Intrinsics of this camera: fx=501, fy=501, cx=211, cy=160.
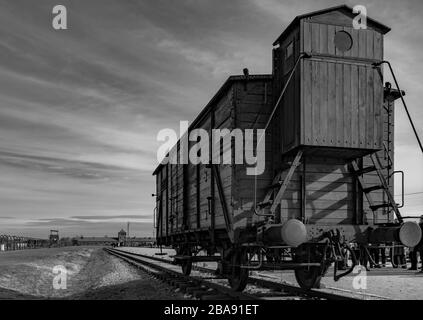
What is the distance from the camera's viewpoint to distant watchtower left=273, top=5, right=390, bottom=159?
982 cm

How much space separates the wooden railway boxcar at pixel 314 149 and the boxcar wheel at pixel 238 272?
2 centimetres

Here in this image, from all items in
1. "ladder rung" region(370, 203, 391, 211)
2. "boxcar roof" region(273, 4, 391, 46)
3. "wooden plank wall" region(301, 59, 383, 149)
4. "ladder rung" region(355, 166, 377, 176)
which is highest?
"boxcar roof" region(273, 4, 391, 46)

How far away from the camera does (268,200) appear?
33.1ft

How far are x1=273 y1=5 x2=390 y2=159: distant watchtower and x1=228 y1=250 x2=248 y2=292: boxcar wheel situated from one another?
2512 mm

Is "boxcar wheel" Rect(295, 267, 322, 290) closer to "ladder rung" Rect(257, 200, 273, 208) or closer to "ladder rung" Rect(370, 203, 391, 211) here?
"ladder rung" Rect(370, 203, 391, 211)

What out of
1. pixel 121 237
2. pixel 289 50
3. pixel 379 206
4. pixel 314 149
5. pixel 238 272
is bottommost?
pixel 121 237

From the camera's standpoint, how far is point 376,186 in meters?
10.3

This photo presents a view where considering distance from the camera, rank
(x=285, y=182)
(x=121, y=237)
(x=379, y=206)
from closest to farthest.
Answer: (x=285, y=182)
(x=379, y=206)
(x=121, y=237)

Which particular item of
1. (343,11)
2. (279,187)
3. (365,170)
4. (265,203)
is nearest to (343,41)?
(343,11)

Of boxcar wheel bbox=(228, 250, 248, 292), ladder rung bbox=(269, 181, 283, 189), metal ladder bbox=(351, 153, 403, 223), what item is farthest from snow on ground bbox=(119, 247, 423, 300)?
ladder rung bbox=(269, 181, 283, 189)

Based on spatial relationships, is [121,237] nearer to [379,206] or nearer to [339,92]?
[379,206]

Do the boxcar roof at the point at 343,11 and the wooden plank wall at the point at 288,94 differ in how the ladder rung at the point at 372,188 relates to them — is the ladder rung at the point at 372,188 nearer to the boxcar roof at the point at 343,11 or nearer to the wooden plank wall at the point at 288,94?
the wooden plank wall at the point at 288,94

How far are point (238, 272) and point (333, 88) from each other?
437 centimetres
